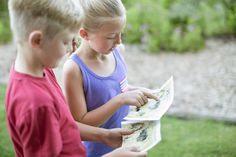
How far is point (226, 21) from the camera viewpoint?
716 centimetres

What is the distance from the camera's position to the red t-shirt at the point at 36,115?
1.47 m

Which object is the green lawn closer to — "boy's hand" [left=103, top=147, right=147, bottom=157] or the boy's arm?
the boy's arm

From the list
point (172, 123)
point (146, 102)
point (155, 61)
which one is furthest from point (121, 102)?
point (155, 61)

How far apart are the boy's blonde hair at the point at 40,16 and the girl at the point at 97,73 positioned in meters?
0.40

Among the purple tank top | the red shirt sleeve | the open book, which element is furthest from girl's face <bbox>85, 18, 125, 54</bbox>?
the red shirt sleeve

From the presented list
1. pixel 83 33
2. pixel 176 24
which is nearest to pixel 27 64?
pixel 83 33

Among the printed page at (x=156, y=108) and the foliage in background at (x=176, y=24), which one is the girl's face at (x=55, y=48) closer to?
the printed page at (x=156, y=108)

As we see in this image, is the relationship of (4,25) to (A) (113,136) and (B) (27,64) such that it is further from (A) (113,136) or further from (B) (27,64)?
(B) (27,64)

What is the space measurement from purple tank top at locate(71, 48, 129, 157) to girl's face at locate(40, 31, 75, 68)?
43 cm

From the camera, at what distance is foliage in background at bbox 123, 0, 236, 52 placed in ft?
22.6

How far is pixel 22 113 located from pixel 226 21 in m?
6.16

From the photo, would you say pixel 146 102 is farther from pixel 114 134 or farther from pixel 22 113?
pixel 22 113

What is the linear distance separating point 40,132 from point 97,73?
637mm

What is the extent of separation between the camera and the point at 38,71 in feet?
5.19
